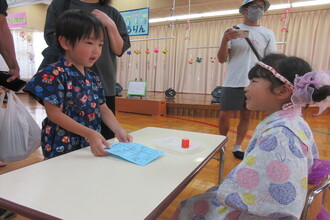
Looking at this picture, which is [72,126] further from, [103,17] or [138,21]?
[138,21]

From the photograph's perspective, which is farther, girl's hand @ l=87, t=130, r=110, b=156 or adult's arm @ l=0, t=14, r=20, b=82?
adult's arm @ l=0, t=14, r=20, b=82

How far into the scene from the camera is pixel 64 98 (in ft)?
2.97

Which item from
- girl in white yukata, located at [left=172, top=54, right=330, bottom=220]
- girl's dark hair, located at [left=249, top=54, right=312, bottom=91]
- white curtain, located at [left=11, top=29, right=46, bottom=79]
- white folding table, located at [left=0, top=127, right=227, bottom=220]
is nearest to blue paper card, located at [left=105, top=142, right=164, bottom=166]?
white folding table, located at [left=0, top=127, right=227, bottom=220]

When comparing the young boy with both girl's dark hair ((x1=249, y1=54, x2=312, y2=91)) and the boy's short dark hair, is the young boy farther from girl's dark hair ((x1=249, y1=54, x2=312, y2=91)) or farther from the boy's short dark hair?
girl's dark hair ((x1=249, y1=54, x2=312, y2=91))

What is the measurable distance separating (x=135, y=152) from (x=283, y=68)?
0.57 metres

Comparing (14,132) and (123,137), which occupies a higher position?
(123,137)

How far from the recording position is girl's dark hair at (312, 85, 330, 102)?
0.65 m

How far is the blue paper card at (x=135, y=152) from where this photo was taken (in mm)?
710

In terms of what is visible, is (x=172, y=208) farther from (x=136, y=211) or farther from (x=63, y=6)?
(x=63, y=6)

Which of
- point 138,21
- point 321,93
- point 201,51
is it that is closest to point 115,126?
point 321,93

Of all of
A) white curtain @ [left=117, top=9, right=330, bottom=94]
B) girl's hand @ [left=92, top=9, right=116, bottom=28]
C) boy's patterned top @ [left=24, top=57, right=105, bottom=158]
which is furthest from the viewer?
white curtain @ [left=117, top=9, right=330, bottom=94]

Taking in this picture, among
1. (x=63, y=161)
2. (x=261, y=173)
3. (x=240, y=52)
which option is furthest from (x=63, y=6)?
(x=240, y=52)

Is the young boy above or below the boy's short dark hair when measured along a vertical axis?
below

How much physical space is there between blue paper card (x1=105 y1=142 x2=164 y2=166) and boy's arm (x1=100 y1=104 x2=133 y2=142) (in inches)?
3.1
